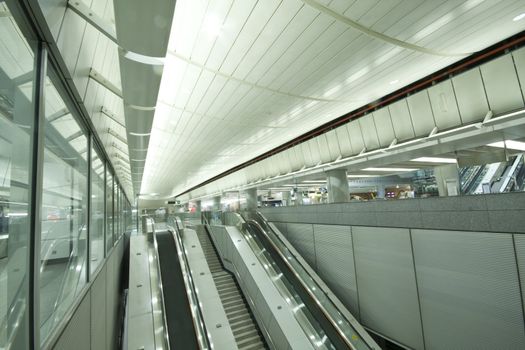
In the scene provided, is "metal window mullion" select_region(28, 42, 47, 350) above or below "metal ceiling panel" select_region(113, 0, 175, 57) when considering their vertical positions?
below

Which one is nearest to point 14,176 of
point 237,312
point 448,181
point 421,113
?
point 448,181

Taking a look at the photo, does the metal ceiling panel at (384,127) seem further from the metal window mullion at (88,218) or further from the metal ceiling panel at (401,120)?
the metal window mullion at (88,218)

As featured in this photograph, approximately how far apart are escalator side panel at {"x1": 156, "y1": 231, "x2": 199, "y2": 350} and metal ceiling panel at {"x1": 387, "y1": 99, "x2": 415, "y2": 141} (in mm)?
6647

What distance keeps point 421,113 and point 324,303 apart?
4.83 meters

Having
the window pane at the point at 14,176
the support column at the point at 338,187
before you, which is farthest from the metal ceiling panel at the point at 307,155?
the window pane at the point at 14,176

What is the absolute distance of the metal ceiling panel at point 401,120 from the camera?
640 centimetres

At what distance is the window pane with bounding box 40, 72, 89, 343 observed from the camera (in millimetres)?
1908

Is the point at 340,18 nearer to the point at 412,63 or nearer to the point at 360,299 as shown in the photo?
the point at 412,63

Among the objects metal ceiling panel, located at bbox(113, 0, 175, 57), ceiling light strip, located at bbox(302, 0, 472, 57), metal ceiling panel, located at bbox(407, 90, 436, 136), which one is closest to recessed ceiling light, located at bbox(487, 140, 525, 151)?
metal ceiling panel, located at bbox(407, 90, 436, 136)

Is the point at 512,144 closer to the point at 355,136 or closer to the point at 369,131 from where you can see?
the point at 369,131

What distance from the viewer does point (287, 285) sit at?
6816 millimetres

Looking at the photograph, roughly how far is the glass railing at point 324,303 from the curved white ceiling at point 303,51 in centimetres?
373

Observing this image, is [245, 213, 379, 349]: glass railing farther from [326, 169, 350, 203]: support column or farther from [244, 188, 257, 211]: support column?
[244, 188, 257, 211]: support column

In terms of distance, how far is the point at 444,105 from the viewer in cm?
563
